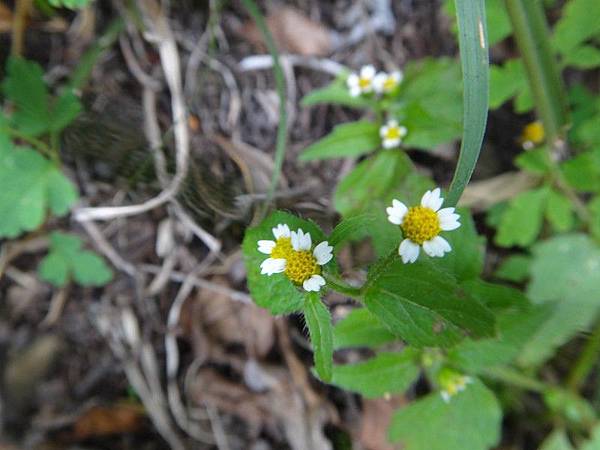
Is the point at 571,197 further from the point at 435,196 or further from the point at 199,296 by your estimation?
the point at 199,296

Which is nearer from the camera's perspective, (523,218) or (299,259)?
(299,259)

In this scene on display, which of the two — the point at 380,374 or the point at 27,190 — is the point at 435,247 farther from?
the point at 27,190

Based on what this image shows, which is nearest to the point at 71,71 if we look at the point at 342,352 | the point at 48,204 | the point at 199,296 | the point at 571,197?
the point at 48,204

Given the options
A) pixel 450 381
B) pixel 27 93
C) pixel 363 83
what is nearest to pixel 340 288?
pixel 450 381

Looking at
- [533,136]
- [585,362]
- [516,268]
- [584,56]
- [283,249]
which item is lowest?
[585,362]

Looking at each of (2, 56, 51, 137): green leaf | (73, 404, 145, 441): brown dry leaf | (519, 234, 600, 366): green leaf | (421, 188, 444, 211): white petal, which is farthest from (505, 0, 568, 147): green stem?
(73, 404, 145, 441): brown dry leaf

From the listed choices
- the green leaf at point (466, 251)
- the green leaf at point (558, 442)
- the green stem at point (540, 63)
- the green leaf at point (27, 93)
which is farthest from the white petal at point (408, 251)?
the green leaf at point (27, 93)
